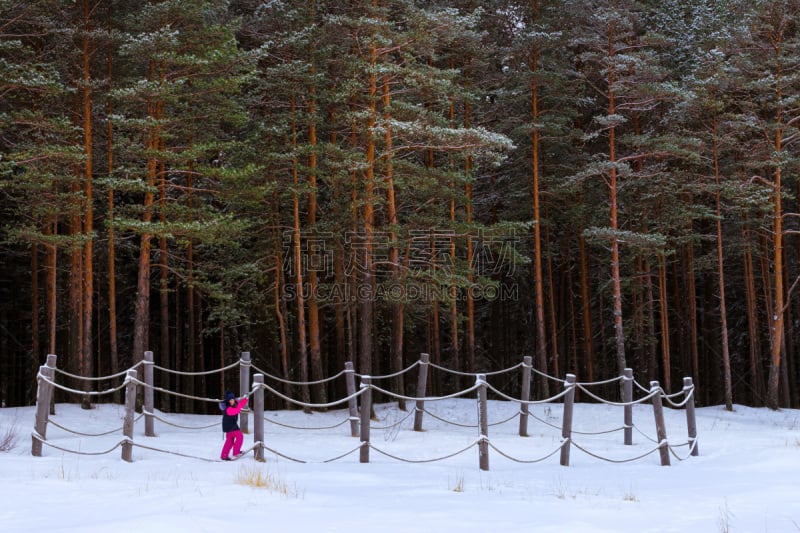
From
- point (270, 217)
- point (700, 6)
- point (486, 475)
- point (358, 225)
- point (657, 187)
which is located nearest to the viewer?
point (486, 475)

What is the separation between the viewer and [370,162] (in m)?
19.1

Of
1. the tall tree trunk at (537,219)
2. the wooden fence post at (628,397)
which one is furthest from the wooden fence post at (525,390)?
the tall tree trunk at (537,219)

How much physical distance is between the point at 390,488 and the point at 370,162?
454 inches

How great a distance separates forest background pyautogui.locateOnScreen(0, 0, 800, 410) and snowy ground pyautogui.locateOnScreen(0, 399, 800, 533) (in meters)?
5.79

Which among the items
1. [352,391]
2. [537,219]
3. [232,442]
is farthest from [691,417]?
[537,219]

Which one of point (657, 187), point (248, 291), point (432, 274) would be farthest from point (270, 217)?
point (657, 187)

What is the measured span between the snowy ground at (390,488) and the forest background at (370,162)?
579 cm

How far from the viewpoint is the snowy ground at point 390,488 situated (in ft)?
22.1

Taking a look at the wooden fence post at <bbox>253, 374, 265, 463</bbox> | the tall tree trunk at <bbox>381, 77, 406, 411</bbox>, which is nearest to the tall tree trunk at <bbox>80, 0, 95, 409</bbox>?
the tall tree trunk at <bbox>381, 77, 406, 411</bbox>

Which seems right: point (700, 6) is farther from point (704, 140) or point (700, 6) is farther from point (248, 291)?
point (248, 291)

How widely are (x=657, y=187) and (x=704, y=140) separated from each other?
2274mm

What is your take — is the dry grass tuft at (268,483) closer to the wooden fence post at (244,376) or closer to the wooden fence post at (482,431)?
the wooden fence post at (482,431)

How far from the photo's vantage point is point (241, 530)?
20.4ft

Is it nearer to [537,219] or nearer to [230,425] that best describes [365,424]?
[230,425]
